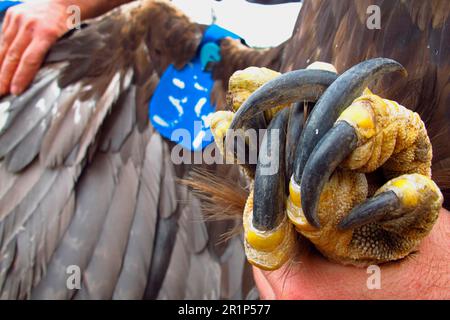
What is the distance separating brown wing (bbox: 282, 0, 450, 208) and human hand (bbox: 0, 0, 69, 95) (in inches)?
43.3

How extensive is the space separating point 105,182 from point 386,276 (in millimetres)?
1214

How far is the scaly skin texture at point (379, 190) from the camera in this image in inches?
29.2

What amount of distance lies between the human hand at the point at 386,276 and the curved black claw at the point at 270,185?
107 mm

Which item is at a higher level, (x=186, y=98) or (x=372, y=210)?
(x=372, y=210)

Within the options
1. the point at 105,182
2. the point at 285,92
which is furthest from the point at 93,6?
the point at 285,92

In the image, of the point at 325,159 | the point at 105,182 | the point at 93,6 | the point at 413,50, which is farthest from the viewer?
the point at 93,6

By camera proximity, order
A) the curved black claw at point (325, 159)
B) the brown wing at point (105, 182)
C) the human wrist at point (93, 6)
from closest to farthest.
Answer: the curved black claw at point (325, 159), the brown wing at point (105, 182), the human wrist at point (93, 6)

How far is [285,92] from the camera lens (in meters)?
0.76

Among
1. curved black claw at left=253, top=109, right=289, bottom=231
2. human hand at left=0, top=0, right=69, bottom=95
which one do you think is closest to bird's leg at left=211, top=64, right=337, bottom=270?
curved black claw at left=253, top=109, right=289, bottom=231

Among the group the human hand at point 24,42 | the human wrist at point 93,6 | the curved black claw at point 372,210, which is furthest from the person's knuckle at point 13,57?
the curved black claw at point 372,210

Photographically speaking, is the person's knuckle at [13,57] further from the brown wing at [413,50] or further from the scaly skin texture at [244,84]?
the scaly skin texture at [244,84]

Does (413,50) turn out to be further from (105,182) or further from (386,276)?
(105,182)

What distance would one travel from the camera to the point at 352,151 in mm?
725

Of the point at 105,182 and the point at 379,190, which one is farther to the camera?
the point at 105,182
